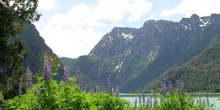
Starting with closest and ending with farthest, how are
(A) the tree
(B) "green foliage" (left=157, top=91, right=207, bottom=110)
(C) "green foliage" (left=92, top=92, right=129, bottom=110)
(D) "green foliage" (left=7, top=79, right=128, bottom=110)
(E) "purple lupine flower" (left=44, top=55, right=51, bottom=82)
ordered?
(E) "purple lupine flower" (left=44, top=55, right=51, bottom=82) < (D) "green foliage" (left=7, top=79, right=128, bottom=110) < (C) "green foliage" (left=92, top=92, right=129, bottom=110) < (B) "green foliage" (left=157, top=91, right=207, bottom=110) < (A) the tree

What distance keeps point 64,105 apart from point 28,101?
138 centimetres

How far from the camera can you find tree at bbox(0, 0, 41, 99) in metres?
35.2

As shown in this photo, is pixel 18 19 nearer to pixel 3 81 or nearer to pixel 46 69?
pixel 3 81

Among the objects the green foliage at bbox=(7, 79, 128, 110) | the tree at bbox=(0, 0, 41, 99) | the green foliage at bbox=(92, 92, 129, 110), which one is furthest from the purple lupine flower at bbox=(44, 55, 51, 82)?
the tree at bbox=(0, 0, 41, 99)

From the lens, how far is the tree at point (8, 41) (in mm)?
35250

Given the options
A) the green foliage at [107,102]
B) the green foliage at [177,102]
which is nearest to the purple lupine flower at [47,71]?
the green foliage at [107,102]

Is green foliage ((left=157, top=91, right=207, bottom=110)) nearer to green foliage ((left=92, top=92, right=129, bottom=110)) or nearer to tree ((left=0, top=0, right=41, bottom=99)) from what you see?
green foliage ((left=92, top=92, right=129, bottom=110))

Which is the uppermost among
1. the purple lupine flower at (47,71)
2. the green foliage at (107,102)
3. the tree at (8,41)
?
the tree at (8,41)

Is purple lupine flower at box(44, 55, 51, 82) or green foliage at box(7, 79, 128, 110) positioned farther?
green foliage at box(7, 79, 128, 110)

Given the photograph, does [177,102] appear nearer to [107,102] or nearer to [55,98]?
[107,102]

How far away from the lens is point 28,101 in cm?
1515

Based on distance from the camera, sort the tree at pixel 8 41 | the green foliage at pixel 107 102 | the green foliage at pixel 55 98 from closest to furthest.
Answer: the green foliage at pixel 55 98, the green foliage at pixel 107 102, the tree at pixel 8 41

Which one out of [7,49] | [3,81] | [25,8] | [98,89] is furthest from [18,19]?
[98,89]

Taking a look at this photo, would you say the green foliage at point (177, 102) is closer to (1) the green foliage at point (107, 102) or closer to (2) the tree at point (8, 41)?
(1) the green foliage at point (107, 102)
